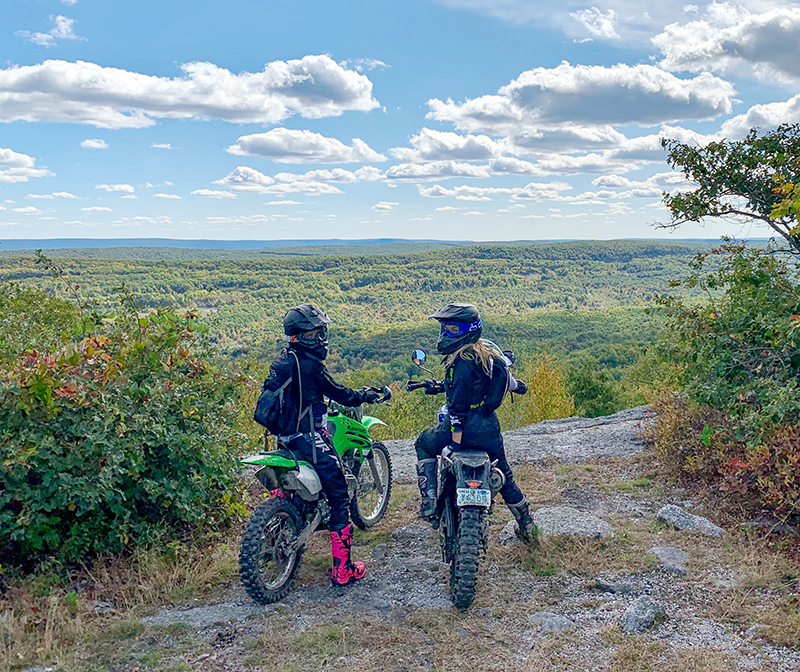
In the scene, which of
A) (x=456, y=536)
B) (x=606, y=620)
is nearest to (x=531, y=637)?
(x=606, y=620)

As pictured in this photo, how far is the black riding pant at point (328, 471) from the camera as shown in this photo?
5.57 m

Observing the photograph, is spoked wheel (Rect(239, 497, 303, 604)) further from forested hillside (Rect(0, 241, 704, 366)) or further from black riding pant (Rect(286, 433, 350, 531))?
forested hillside (Rect(0, 241, 704, 366))

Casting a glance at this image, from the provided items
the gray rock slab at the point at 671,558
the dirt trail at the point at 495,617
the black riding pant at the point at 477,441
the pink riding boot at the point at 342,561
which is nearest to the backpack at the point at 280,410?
the pink riding boot at the point at 342,561

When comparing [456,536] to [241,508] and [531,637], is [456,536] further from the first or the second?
[241,508]

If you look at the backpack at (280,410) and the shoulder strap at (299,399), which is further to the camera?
the shoulder strap at (299,399)

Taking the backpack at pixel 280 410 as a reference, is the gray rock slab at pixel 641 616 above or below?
below

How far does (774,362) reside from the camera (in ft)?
25.3

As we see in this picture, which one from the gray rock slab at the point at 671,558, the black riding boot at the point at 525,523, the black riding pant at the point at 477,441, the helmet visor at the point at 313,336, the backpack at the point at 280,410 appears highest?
the helmet visor at the point at 313,336

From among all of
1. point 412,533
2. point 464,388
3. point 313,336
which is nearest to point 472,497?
point 464,388

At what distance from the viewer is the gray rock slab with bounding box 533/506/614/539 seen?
611cm

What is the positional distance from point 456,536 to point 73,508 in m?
3.15

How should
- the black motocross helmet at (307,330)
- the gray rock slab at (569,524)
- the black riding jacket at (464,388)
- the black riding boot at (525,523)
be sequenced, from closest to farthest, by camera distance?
the black riding jacket at (464,388) < the black motocross helmet at (307,330) < the black riding boot at (525,523) < the gray rock slab at (569,524)

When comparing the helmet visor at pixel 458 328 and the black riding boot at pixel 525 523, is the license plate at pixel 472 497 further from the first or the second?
the helmet visor at pixel 458 328

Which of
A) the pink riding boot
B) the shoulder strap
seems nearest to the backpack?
the shoulder strap
